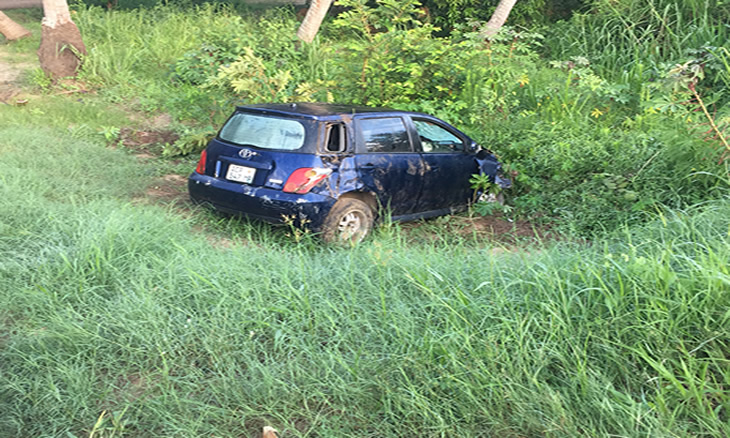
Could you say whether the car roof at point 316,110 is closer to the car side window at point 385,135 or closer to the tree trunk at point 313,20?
the car side window at point 385,135

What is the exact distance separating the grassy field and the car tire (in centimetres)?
113

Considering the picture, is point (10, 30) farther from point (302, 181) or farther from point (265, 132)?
point (302, 181)

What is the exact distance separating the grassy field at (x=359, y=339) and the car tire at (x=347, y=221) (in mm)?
1134

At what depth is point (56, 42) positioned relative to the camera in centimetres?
1166

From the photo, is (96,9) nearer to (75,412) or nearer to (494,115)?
(494,115)

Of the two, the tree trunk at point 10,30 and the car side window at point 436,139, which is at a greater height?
the car side window at point 436,139

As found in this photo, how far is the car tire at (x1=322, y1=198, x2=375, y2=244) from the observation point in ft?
19.5

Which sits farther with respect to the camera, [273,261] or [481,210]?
[481,210]

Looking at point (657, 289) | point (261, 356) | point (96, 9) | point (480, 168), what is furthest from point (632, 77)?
point (96, 9)

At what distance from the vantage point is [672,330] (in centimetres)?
319

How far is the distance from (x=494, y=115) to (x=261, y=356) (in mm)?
7175

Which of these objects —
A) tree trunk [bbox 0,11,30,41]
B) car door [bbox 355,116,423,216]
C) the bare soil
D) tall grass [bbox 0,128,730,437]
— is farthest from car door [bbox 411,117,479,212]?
tree trunk [bbox 0,11,30,41]

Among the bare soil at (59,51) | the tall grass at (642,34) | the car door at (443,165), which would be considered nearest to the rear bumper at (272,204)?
the car door at (443,165)

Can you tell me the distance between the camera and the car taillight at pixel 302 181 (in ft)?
19.0
